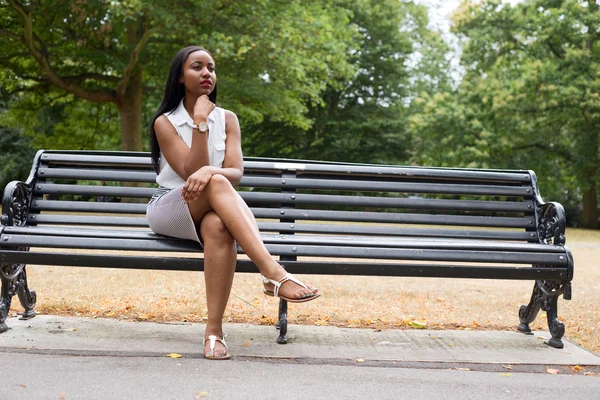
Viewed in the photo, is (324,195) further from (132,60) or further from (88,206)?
(132,60)

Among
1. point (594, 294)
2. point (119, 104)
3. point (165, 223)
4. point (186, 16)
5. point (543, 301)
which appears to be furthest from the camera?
point (119, 104)

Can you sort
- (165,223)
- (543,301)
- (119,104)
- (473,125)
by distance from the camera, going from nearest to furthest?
(165,223)
(543,301)
(119,104)
(473,125)

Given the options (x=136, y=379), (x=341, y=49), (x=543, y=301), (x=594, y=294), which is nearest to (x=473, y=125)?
(x=341, y=49)

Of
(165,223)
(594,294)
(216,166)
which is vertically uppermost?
(216,166)

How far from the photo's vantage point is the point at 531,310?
4.44 m

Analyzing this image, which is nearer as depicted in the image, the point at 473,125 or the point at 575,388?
the point at 575,388

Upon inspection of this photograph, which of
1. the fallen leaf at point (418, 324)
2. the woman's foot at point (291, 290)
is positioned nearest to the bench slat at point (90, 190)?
the woman's foot at point (291, 290)

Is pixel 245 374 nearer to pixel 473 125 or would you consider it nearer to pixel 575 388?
pixel 575 388

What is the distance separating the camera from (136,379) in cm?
308

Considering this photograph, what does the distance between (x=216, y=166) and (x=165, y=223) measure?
1.43 feet

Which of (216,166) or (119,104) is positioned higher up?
(119,104)

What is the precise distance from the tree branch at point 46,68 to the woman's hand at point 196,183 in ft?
50.5

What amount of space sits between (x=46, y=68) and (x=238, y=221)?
16.2 meters

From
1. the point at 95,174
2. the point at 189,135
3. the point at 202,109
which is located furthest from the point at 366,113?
the point at 202,109
